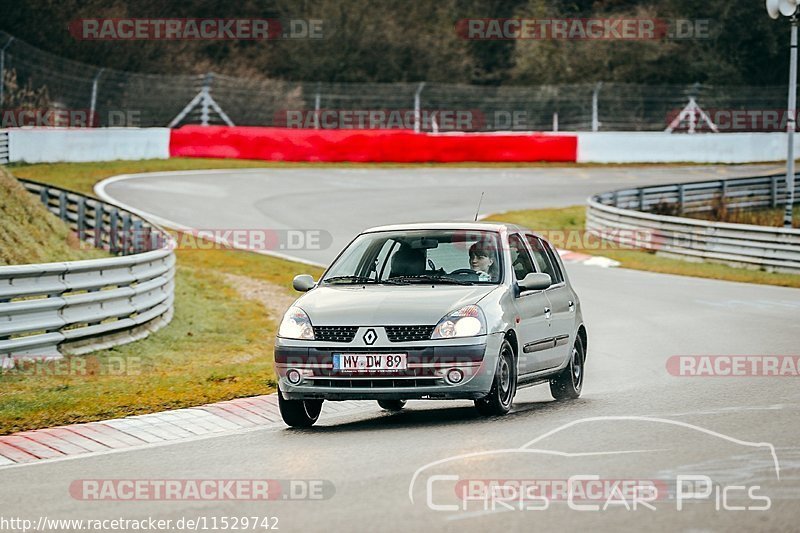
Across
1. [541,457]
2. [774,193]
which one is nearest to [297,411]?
[541,457]

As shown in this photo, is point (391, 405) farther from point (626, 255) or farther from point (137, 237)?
point (626, 255)

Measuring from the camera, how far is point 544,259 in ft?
40.2

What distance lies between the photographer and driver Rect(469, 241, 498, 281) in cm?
1109

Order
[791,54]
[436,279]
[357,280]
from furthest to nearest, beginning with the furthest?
[791,54]
[357,280]
[436,279]

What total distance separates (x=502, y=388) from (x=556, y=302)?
164cm

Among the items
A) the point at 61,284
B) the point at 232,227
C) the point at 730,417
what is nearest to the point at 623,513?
the point at 730,417

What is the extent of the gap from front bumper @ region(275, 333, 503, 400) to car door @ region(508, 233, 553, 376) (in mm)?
858

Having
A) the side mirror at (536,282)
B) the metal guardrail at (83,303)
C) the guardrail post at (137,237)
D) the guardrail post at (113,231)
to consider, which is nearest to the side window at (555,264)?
the side mirror at (536,282)

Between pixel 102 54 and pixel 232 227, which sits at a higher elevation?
pixel 102 54

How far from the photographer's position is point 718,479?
772 centimetres

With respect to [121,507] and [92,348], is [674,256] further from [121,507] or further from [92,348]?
[121,507]

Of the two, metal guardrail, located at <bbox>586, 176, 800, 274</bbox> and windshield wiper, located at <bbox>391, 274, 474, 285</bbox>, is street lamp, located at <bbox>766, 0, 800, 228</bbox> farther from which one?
windshield wiper, located at <bbox>391, 274, 474, 285</bbox>

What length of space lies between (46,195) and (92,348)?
1234cm

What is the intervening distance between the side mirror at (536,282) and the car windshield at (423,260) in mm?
208
